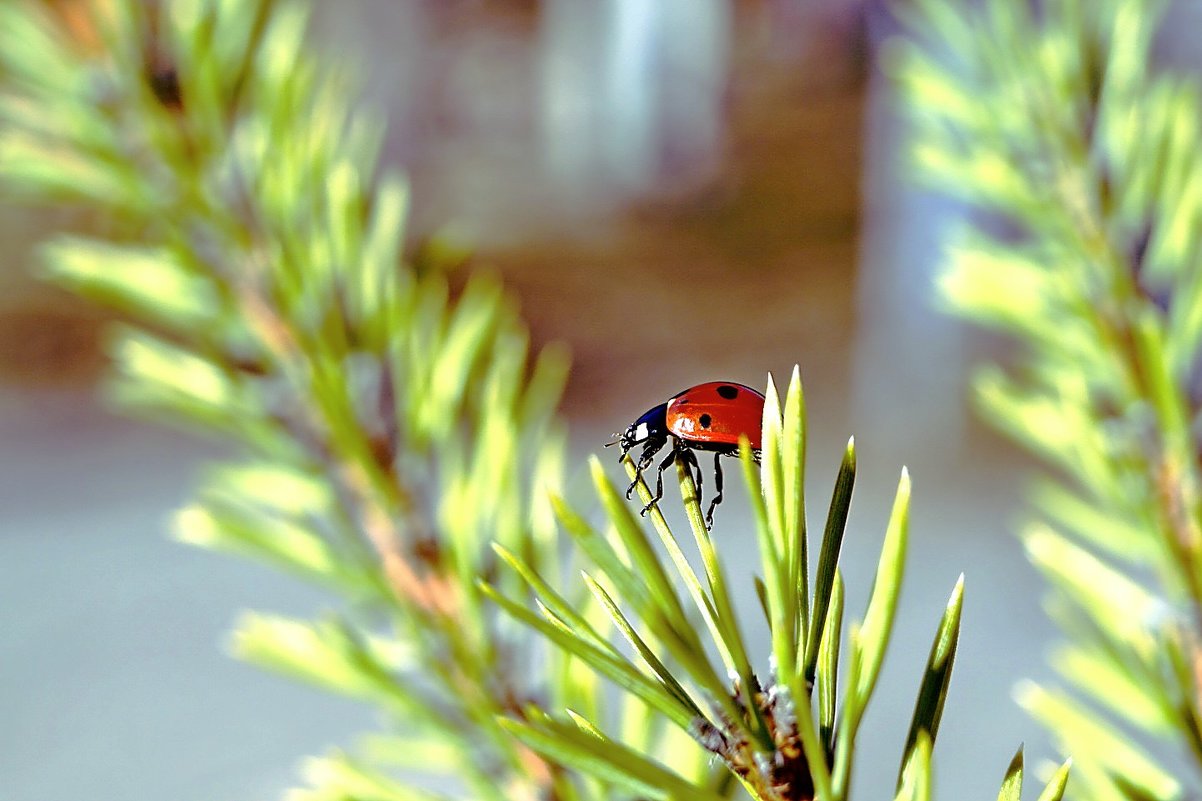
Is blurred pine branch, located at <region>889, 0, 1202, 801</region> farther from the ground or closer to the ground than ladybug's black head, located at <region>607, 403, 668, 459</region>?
farther from the ground

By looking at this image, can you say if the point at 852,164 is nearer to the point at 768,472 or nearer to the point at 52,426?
the point at 52,426

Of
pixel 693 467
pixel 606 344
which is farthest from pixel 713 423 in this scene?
pixel 606 344

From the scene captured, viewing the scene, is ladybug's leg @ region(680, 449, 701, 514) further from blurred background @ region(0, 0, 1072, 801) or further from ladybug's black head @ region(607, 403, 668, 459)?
blurred background @ region(0, 0, 1072, 801)

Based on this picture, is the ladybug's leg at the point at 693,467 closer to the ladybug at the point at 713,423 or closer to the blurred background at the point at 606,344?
the ladybug at the point at 713,423

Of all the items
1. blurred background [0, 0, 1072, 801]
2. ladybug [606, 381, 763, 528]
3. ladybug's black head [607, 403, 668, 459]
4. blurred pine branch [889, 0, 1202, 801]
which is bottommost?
ladybug [606, 381, 763, 528]

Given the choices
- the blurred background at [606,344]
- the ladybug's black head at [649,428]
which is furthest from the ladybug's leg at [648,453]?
the blurred background at [606,344]

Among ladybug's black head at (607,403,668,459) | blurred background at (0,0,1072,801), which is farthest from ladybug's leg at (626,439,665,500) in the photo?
blurred background at (0,0,1072,801)

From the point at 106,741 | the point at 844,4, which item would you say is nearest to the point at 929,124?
the point at 106,741
